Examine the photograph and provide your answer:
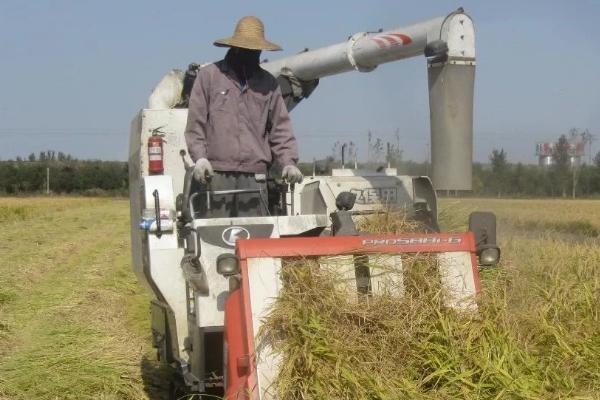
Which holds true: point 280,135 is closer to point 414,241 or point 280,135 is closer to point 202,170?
point 202,170

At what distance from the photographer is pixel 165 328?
565cm

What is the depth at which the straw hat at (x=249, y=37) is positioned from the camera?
554cm

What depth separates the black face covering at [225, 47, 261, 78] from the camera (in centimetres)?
565

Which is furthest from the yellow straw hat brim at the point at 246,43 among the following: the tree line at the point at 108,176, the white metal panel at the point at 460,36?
the tree line at the point at 108,176

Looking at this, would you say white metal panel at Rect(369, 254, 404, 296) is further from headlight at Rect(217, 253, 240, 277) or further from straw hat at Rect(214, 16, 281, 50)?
straw hat at Rect(214, 16, 281, 50)

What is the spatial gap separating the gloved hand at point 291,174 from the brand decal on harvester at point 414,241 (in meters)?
1.23

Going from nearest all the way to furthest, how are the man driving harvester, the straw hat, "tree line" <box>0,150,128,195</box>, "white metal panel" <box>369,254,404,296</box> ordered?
1. "white metal panel" <box>369,254,404,296</box>
2. the man driving harvester
3. the straw hat
4. "tree line" <box>0,150,128,195</box>

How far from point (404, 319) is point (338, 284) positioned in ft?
1.09

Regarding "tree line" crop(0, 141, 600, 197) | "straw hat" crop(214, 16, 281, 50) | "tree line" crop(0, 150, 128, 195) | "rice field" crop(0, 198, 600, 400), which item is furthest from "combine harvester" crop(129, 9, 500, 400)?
"tree line" crop(0, 150, 128, 195)

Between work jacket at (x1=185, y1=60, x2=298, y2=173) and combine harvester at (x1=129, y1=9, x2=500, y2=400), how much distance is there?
254 millimetres

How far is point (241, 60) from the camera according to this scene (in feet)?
18.6

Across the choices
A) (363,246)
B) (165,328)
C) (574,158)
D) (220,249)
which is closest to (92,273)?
(165,328)

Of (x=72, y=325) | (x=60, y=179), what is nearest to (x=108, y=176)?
(x=60, y=179)

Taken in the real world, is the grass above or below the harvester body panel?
below
